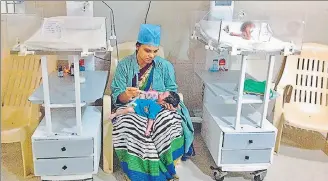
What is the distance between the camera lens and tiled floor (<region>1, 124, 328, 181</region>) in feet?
6.33

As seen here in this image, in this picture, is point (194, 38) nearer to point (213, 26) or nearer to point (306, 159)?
point (213, 26)

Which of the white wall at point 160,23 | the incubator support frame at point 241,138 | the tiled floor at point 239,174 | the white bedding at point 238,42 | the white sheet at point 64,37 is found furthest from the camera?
the white wall at point 160,23

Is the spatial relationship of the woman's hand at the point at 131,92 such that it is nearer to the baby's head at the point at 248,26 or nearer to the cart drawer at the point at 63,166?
the cart drawer at the point at 63,166

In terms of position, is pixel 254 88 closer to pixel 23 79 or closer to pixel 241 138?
pixel 241 138

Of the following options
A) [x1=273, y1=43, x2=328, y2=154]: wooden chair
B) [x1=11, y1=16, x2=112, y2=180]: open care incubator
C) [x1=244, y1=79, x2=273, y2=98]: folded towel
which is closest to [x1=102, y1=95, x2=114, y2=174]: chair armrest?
[x1=11, y1=16, x2=112, y2=180]: open care incubator

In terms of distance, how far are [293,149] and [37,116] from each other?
1.45m

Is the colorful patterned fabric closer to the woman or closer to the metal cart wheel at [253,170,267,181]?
the woman

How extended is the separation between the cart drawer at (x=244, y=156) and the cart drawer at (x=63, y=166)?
2.09 ft

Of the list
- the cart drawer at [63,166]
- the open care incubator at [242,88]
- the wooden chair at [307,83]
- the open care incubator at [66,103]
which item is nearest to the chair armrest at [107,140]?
the open care incubator at [66,103]

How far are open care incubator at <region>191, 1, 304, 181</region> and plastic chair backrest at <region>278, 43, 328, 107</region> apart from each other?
1.16ft

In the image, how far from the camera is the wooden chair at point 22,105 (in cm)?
182

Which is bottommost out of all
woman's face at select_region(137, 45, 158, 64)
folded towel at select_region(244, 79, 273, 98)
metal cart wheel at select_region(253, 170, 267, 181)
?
metal cart wheel at select_region(253, 170, 267, 181)

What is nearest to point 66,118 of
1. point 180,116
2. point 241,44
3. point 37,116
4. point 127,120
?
point 37,116

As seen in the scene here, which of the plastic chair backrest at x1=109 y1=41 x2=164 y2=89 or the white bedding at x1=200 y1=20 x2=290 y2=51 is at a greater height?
the white bedding at x1=200 y1=20 x2=290 y2=51
